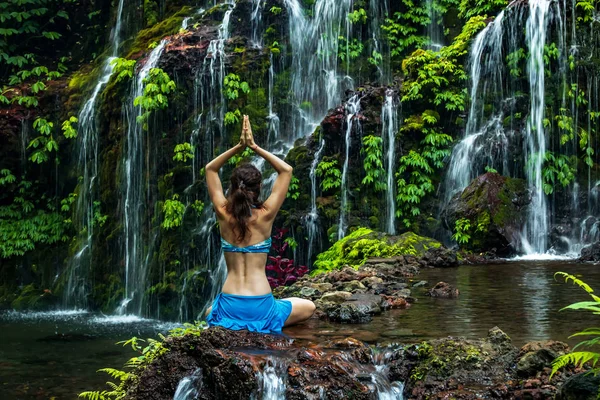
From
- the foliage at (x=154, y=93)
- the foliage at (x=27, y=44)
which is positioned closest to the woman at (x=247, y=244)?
the foliage at (x=154, y=93)

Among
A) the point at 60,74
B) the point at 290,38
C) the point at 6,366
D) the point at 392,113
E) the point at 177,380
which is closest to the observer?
the point at 177,380

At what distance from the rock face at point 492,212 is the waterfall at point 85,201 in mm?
9743

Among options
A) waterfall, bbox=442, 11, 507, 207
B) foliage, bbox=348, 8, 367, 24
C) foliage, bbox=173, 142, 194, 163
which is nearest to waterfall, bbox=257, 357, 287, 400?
waterfall, bbox=442, 11, 507, 207

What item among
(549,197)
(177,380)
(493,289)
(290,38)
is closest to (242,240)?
(177,380)

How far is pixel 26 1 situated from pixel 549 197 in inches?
690

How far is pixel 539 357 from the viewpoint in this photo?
4832mm

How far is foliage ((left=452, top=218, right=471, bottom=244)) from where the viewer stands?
13.1 m

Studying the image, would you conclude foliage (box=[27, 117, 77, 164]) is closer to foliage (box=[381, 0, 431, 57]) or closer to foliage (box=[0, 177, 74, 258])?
foliage (box=[0, 177, 74, 258])

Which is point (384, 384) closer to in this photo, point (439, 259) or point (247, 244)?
point (247, 244)

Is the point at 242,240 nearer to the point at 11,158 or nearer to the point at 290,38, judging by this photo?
the point at 290,38

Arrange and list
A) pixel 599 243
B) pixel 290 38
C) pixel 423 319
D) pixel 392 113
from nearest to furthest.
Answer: pixel 423 319, pixel 599 243, pixel 392 113, pixel 290 38

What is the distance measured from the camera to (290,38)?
753 inches

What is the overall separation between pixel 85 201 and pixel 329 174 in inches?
292

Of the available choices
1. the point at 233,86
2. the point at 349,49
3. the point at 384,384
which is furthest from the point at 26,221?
the point at 384,384
